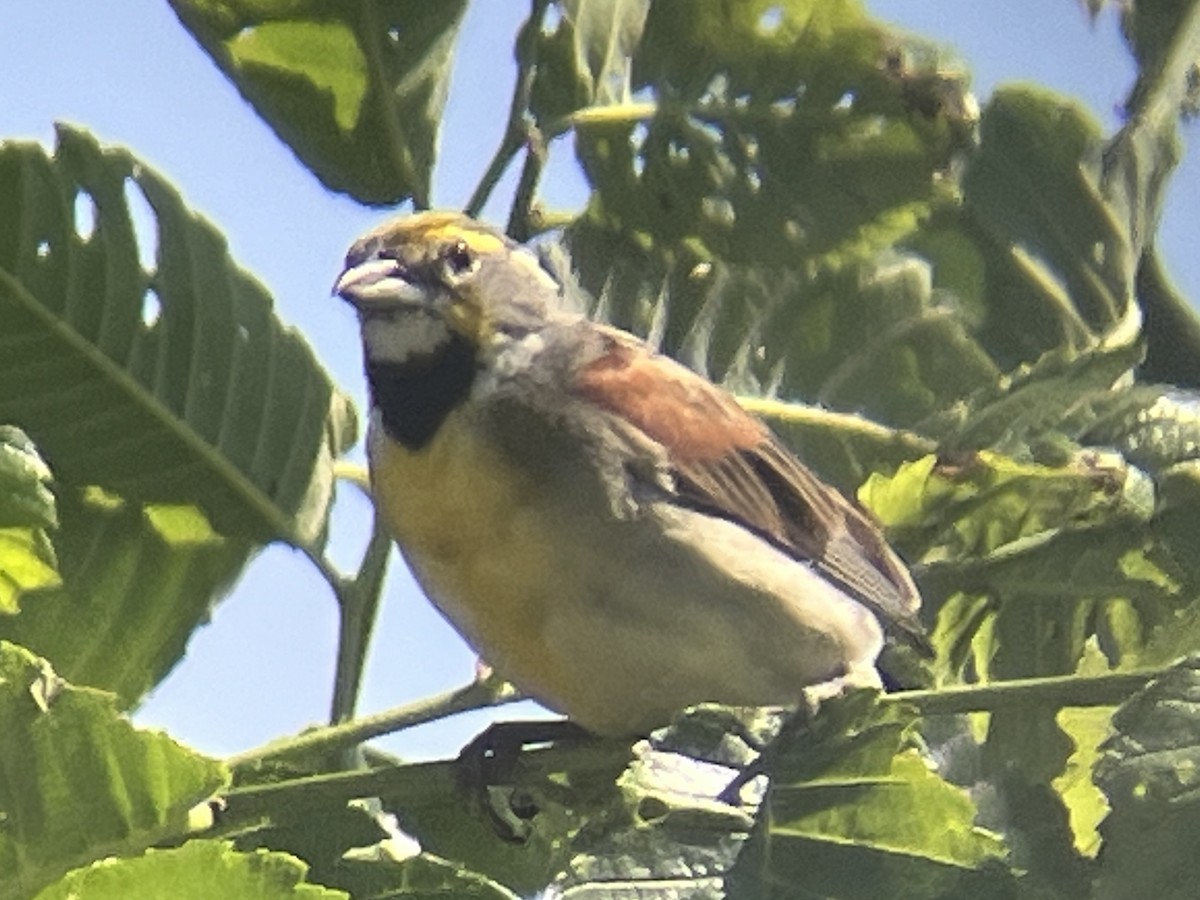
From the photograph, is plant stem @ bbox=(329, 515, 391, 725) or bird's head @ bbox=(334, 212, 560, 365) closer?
plant stem @ bbox=(329, 515, 391, 725)

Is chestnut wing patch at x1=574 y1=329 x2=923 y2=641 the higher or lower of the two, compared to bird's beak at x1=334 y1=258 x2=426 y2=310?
lower

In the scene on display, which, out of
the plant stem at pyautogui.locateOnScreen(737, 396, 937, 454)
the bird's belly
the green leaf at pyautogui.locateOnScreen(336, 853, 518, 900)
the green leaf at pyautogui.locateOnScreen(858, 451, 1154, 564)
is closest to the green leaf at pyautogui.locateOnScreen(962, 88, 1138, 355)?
the plant stem at pyautogui.locateOnScreen(737, 396, 937, 454)

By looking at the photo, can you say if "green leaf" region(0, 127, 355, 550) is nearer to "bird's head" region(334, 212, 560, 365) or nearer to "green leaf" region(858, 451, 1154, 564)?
"bird's head" region(334, 212, 560, 365)

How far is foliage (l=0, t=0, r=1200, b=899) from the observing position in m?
1.29

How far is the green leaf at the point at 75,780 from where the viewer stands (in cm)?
124

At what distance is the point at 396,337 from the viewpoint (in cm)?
218

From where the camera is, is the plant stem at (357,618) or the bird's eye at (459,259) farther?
the bird's eye at (459,259)

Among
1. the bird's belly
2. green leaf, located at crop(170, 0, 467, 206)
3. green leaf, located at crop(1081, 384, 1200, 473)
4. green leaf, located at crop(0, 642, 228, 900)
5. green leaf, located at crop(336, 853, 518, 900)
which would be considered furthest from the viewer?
green leaf, located at crop(170, 0, 467, 206)

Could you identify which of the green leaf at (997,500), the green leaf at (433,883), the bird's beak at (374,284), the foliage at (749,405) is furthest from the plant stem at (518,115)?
the green leaf at (433,883)

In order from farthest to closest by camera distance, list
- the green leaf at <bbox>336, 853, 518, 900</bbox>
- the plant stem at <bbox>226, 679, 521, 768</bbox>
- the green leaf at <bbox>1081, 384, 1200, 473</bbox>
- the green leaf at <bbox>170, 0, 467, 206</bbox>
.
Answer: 1. the green leaf at <bbox>170, 0, 467, 206</bbox>
2. the green leaf at <bbox>1081, 384, 1200, 473</bbox>
3. the plant stem at <bbox>226, 679, 521, 768</bbox>
4. the green leaf at <bbox>336, 853, 518, 900</bbox>

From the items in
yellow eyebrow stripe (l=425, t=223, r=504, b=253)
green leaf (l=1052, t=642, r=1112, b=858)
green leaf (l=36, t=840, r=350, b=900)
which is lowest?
green leaf (l=1052, t=642, r=1112, b=858)

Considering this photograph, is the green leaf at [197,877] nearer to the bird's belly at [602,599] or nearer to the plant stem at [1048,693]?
the plant stem at [1048,693]

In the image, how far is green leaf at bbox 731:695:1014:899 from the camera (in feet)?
4.20

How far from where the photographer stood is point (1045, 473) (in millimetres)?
1841
